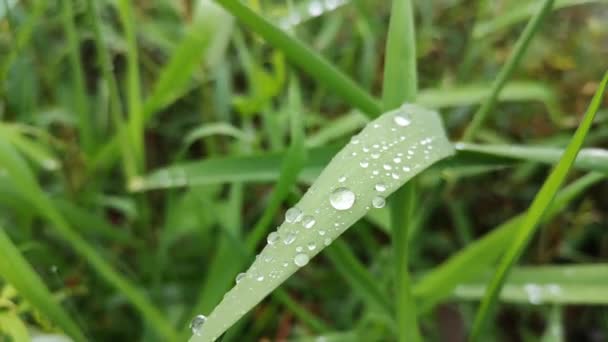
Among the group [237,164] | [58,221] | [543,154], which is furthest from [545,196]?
[58,221]

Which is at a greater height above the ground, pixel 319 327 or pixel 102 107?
pixel 102 107

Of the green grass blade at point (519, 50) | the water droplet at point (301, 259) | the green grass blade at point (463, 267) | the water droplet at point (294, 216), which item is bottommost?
the water droplet at point (301, 259)

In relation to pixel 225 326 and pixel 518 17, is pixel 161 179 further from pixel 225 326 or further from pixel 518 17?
pixel 518 17

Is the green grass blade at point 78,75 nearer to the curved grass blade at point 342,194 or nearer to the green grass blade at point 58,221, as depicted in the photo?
the green grass blade at point 58,221

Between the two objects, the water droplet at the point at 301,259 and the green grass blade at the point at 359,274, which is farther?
the green grass blade at the point at 359,274

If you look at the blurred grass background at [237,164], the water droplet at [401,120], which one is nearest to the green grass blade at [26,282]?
the blurred grass background at [237,164]

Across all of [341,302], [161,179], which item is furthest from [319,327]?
[161,179]
